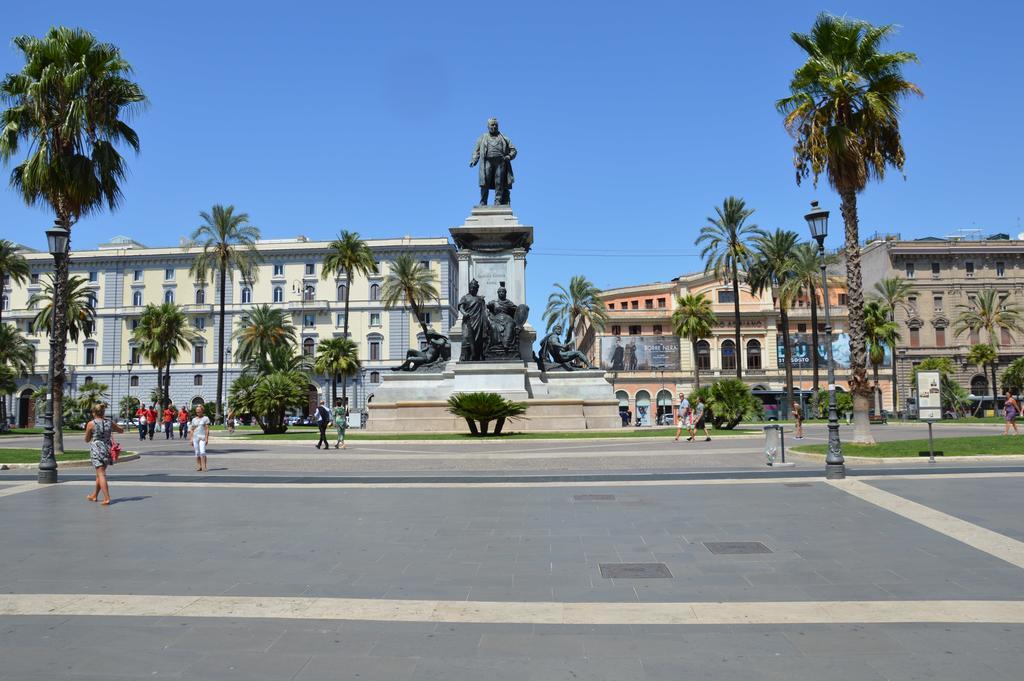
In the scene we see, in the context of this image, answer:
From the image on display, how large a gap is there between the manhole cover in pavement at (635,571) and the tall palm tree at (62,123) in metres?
20.8

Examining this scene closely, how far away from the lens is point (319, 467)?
1950cm

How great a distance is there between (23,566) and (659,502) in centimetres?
858

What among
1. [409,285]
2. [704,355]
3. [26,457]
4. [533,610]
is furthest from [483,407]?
[704,355]

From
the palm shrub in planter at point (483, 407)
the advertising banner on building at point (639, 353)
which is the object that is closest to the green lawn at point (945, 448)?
the palm shrub in planter at point (483, 407)

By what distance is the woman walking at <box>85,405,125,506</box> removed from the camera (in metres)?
12.7

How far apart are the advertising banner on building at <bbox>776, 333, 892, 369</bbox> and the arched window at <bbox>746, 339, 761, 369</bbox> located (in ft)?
8.16

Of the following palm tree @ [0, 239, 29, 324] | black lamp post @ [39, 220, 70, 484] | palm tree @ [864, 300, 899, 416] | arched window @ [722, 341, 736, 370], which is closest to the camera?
black lamp post @ [39, 220, 70, 484]

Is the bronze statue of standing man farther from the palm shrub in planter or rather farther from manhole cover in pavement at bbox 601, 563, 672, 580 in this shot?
manhole cover in pavement at bbox 601, 563, 672, 580

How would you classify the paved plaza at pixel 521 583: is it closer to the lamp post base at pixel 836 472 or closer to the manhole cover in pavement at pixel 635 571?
the manhole cover in pavement at pixel 635 571

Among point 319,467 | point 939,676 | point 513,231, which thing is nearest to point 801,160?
point 513,231

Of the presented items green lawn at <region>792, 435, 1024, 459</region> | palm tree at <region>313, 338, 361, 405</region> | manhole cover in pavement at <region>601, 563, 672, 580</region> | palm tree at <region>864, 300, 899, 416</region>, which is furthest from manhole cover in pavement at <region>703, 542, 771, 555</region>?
palm tree at <region>313, 338, 361, 405</region>

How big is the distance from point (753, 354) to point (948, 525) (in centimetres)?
8513

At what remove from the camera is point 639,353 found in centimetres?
9031

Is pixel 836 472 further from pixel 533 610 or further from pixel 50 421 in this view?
pixel 50 421
